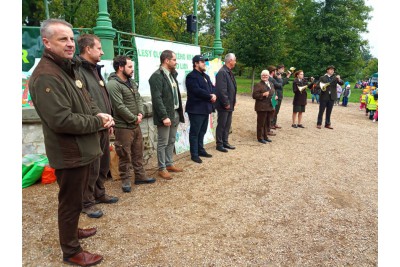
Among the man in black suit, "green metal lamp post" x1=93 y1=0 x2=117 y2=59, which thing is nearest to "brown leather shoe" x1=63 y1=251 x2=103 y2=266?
"green metal lamp post" x1=93 y1=0 x2=117 y2=59

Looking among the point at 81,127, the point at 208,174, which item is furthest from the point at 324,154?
the point at 81,127

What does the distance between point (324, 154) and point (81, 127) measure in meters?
5.70

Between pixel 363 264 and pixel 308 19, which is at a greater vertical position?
pixel 308 19

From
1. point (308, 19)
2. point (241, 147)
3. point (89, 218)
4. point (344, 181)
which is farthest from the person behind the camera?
point (308, 19)

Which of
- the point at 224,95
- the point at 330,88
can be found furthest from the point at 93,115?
the point at 330,88

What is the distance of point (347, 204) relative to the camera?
12.7ft

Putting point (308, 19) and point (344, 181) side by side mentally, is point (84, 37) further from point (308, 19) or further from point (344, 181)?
point (308, 19)

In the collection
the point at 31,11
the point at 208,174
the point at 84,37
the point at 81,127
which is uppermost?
the point at 31,11

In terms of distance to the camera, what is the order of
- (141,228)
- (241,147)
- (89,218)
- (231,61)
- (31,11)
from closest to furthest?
(141,228), (89,218), (231,61), (241,147), (31,11)

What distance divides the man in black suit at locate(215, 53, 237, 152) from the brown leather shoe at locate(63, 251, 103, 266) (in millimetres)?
4160

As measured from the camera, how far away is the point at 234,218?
11.2ft

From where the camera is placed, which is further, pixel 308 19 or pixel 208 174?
pixel 308 19

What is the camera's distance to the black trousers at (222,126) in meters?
6.23

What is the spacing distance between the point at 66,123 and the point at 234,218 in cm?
224
